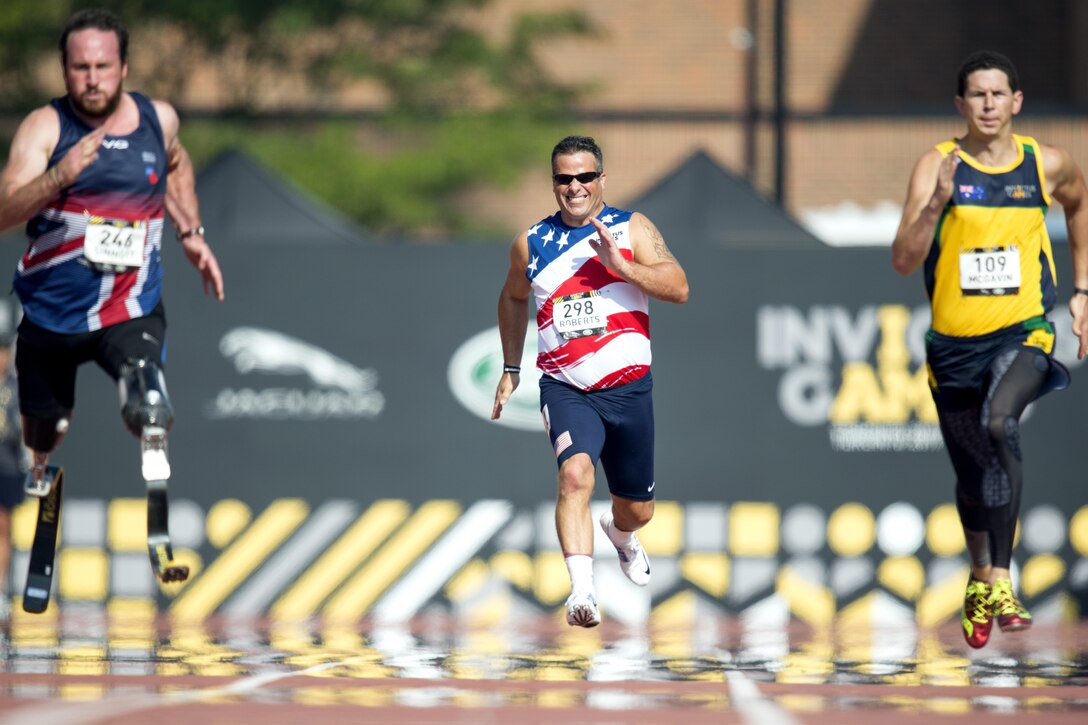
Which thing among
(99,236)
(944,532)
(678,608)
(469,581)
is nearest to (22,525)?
(469,581)

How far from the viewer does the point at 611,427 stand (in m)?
7.39

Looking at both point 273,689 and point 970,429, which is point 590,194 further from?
point 273,689

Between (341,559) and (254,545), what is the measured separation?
635mm

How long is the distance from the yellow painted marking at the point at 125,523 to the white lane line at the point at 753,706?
210 inches

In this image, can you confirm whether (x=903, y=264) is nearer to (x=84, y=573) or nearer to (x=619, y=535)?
(x=619, y=535)

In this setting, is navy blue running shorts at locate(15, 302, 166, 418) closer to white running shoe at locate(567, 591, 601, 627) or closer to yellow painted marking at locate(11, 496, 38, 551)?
white running shoe at locate(567, 591, 601, 627)

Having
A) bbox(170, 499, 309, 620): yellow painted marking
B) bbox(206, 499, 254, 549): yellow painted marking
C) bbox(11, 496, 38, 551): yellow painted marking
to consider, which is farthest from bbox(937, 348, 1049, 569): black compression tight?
bbox(11, 496, 38, 551): yellow painted marking

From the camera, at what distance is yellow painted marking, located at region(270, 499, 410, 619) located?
10.7 meters

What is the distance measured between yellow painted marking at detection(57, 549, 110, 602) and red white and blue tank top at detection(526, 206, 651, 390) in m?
4.87

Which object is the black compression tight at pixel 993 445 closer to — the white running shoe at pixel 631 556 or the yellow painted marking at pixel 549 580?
the white running shoe at pixel 631 556

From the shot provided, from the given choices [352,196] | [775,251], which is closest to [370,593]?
[775,251]

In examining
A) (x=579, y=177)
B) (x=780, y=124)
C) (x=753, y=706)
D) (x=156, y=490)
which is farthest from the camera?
(x=780, y=124)

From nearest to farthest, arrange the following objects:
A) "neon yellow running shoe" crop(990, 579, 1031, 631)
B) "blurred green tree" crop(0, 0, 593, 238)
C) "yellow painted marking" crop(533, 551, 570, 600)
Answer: "neon yellow running shoe" crop(990, 579, 1031, 631) → "yellow painted marking" crop(533, 551, 570, 600) → "blurred green tree" crop(0, 0, 593, 238)

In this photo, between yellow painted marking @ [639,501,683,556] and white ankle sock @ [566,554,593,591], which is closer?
white ankle sock @ [566,554,593,591]
